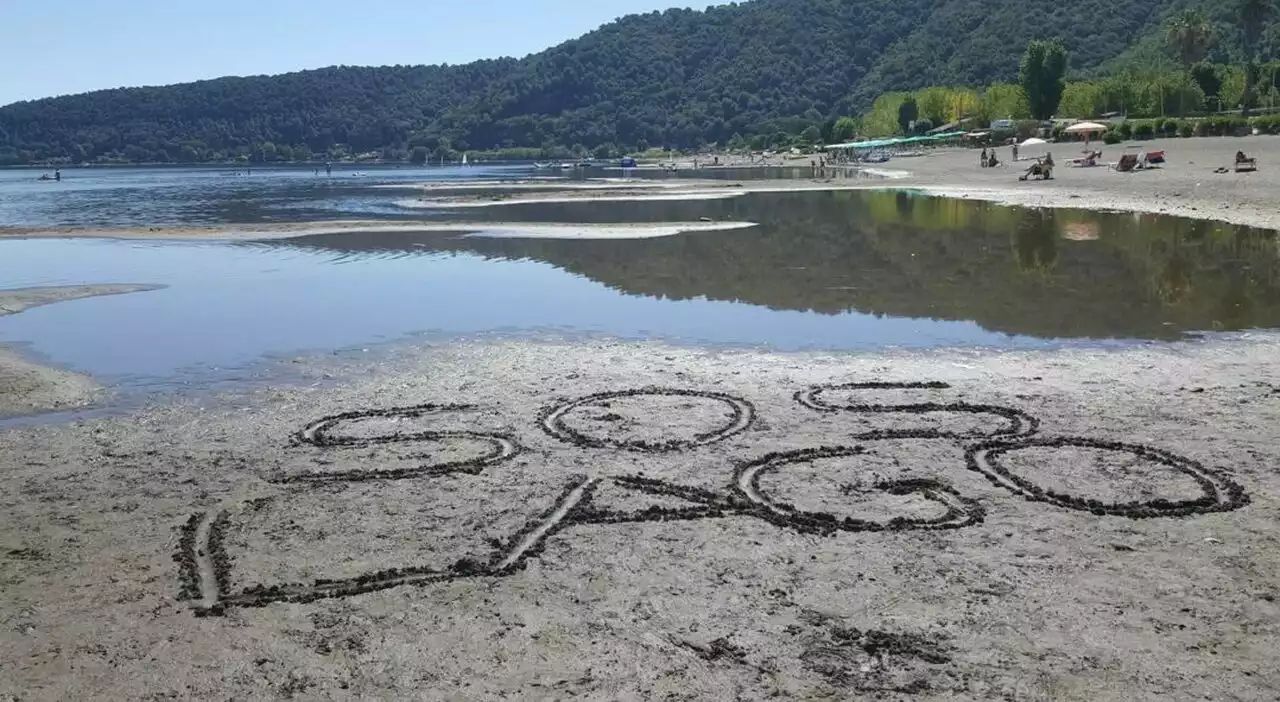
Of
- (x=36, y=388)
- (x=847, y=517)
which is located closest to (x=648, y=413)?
(x=847, y=517)

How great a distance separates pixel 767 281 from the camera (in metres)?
23.5

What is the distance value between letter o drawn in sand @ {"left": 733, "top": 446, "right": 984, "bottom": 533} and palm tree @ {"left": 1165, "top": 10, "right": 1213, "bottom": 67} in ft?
431

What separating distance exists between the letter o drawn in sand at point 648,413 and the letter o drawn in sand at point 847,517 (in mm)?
1043

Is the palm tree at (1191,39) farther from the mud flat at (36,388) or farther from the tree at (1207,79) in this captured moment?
the mud flat at (36,388)

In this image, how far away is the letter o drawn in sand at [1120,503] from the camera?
28.1 ft

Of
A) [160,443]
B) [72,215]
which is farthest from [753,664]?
[72,215]

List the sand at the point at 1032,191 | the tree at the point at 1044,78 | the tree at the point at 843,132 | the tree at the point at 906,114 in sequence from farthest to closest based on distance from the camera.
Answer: the tree at the point at 843,132 → the tree at the point at 906,114 → the tree at the point at 1044,78 → the sand at the point at 1032,191

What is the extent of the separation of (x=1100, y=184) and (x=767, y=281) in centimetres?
2996

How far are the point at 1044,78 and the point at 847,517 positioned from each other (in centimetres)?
12202

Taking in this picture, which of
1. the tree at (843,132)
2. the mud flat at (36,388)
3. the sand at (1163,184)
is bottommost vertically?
the mud flat at (36,388)

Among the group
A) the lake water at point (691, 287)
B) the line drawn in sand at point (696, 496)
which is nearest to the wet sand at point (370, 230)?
the lake water at point (691, 287)

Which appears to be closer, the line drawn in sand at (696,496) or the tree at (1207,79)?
the line drawn in sand at (696,496)

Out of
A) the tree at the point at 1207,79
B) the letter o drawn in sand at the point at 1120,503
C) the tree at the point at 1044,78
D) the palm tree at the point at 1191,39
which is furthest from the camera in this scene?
the palm tree at the point at 1191,39

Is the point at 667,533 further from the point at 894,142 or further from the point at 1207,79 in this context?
the point at 1207,79
